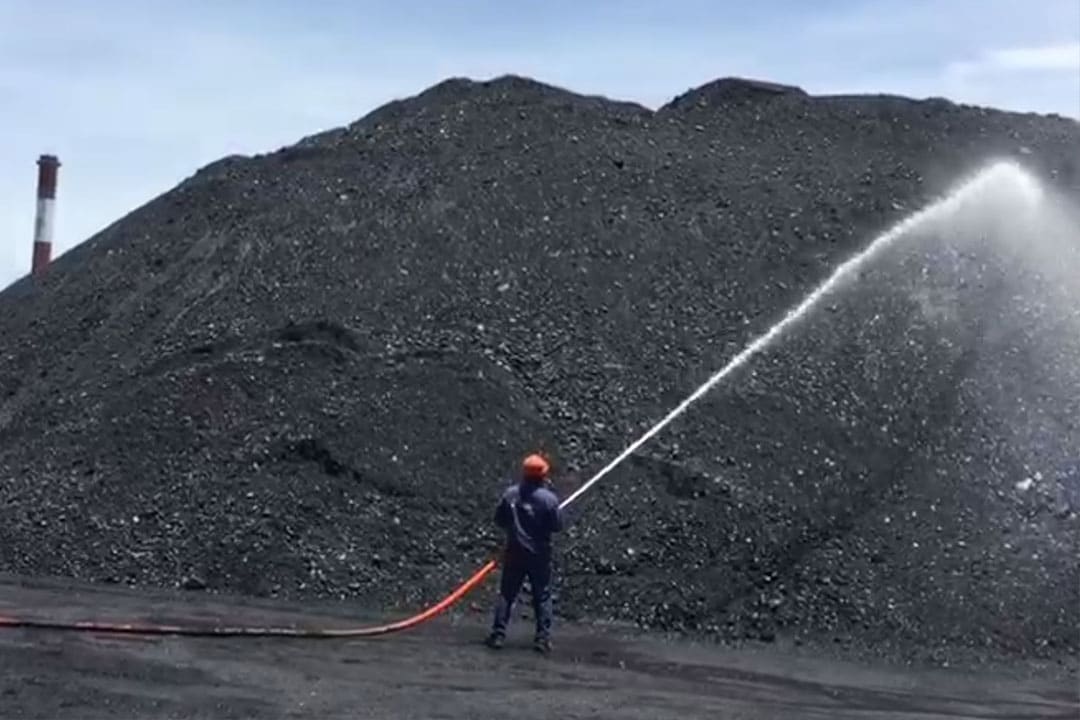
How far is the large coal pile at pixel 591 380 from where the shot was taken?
20406mm

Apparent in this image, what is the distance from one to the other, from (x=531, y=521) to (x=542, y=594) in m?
0.64

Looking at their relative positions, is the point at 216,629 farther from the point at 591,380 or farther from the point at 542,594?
the point at 591,380

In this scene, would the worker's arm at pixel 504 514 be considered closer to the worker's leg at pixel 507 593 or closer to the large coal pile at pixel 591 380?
the worker's leg at pixel 507 593

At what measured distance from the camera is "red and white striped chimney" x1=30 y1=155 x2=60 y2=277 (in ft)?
116

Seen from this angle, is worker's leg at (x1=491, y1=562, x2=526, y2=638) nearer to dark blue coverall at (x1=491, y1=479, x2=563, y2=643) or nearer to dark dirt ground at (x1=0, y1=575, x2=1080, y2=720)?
dark blue coverall at (x1=491, y1=479, x2=563, y2=643)

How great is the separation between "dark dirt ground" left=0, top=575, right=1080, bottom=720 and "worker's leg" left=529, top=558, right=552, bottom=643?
1.00 feet

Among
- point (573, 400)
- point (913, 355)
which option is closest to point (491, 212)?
point (573, 400)

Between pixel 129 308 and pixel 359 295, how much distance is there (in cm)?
388

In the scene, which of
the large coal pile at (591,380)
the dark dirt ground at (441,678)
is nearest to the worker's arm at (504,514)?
the dark dirt ground at (441,678)

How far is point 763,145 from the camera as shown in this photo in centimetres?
2900

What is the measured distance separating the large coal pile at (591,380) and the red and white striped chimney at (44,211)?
18.0 ft

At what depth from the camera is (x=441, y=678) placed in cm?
1510

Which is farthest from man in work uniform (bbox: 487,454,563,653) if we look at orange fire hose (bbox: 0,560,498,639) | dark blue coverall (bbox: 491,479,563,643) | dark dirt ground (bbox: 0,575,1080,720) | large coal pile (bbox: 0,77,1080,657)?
large coal pile (bbox: 0,77,1080,657)

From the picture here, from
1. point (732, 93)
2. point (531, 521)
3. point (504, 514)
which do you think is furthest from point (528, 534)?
point (732, 93)
